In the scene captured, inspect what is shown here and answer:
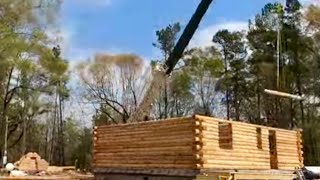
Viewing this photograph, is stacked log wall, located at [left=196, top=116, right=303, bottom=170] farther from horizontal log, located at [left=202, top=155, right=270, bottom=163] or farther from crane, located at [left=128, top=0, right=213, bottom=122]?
crane, located at [left=128, top=0, right=213, bottom=122]

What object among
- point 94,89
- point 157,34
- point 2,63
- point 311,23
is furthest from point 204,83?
point 2,63

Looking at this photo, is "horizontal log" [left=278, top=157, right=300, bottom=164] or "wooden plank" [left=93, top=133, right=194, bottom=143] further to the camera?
"horizontal log" [left=278, top=157, right=300, bottom=164]

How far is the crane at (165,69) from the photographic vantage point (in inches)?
753

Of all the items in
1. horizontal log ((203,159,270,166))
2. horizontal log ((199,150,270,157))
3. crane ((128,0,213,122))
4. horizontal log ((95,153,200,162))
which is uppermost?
crane ((128,0,213,122))

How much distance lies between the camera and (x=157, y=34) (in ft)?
136

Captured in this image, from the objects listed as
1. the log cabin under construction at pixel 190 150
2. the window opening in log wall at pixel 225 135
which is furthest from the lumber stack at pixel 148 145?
the window opening in log wall at pixel 225 135

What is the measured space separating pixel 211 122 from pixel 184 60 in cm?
2827

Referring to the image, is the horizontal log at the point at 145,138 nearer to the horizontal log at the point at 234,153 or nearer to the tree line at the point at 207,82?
the horizontal log at the point at 234,153

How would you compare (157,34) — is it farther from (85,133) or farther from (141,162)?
(141,162)

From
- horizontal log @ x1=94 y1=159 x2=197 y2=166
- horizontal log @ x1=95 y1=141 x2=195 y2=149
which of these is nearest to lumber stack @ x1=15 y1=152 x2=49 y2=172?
horizontal log @ x1=94 y1=159 x2=197 y2=166

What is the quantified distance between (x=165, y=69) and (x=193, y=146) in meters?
6.94

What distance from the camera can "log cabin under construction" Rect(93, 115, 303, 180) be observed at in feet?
43.9

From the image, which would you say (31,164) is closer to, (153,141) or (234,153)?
(153,141)

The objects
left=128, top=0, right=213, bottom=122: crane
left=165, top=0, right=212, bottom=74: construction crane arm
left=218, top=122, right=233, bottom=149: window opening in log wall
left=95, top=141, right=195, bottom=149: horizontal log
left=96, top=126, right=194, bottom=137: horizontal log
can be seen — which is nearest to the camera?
left=96, top=126, right=194, bottom=137: horizontal log
